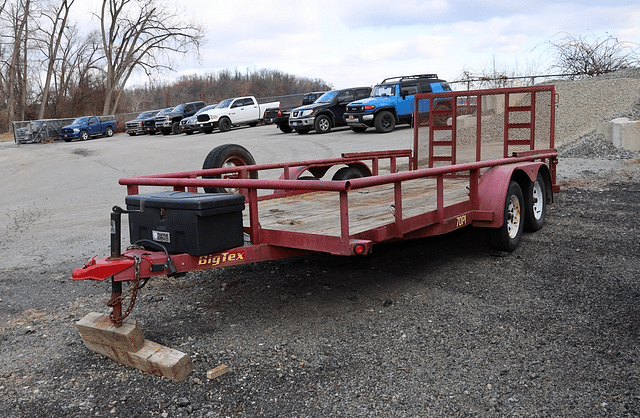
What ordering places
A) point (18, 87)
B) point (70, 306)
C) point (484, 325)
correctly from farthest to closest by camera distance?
point (18, 87) < point (70, 306) < point (484, 325)

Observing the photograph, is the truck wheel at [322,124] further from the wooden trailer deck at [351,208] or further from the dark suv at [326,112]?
the wooden trailer deck at [351,208]

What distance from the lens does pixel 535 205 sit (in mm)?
7020

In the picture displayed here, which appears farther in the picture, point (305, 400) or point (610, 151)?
point (610, 151)

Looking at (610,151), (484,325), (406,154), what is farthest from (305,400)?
(610,151)

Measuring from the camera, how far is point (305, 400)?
3.30 meters

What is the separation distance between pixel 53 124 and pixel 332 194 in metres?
33.6

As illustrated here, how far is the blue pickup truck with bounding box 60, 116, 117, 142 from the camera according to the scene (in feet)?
113

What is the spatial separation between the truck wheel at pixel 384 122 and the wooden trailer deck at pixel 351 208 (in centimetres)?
1322

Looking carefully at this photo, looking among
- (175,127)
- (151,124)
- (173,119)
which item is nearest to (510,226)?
(175,127)

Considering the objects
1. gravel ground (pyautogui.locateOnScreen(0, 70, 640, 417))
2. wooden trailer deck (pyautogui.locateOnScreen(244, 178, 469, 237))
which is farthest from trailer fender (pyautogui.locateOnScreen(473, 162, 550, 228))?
gravel ground (pyautogui.locateOnScreen(0, 70, 640, 417))

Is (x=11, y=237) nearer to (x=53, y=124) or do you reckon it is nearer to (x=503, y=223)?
(x=503, y=223)

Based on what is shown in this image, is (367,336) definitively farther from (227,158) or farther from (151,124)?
(151,124)

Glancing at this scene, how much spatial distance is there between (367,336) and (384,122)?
17.0 m

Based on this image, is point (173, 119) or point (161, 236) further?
point (173, 119)
